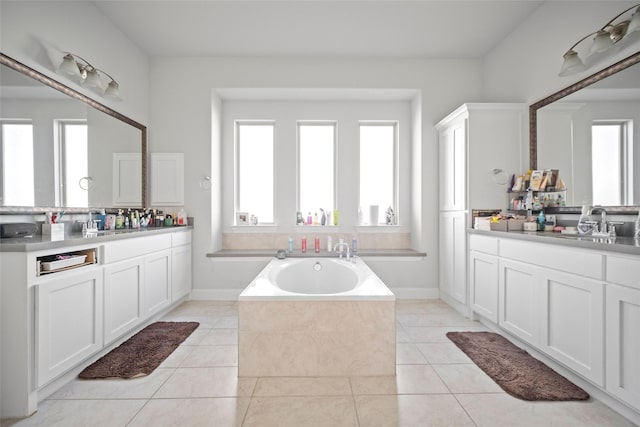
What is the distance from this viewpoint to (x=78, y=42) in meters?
2.65

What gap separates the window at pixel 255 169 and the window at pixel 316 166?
1.32ft

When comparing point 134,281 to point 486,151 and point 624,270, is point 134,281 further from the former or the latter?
point 486,151

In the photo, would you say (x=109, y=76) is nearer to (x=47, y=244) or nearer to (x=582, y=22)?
(x=47, y=244)

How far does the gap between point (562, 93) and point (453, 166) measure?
106 cm

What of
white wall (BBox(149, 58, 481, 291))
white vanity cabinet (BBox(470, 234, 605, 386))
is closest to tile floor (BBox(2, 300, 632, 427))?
white vanity cabinet (BBox(470, 234, 605, 386))

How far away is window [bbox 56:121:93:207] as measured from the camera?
2.40m

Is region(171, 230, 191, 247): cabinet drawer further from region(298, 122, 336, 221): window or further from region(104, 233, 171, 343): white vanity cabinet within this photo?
region(298, 122, 336, 221): window

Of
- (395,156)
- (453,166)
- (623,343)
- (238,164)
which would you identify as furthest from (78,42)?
(623,343)

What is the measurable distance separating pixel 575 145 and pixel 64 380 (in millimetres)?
3911

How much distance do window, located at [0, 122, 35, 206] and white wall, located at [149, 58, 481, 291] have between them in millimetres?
1672

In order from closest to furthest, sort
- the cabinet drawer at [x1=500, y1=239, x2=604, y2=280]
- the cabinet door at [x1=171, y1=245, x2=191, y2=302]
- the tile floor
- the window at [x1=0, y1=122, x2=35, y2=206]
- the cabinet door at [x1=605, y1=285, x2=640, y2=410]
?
1. the cabinet door at [x1=605, y1=285, x2=640, y2=410]
2. the tile floor
3. the cabinet drawer at [x1=500, y1=239, x2=604, y2=280]
4. the window at [x1=0, y1=122, x2=35, y2=206]
5. the cabinet door at [x1=171, y1=245, x2=191, y2=302]

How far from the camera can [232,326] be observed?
289cm

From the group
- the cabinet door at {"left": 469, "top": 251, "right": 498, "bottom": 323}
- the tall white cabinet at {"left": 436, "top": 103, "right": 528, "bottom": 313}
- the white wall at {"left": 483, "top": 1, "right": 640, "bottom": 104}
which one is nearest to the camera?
the white wall at {"left": 483, "top": 1, "right": 640, "bottom": 104}

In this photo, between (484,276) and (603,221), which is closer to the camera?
(603,221)
